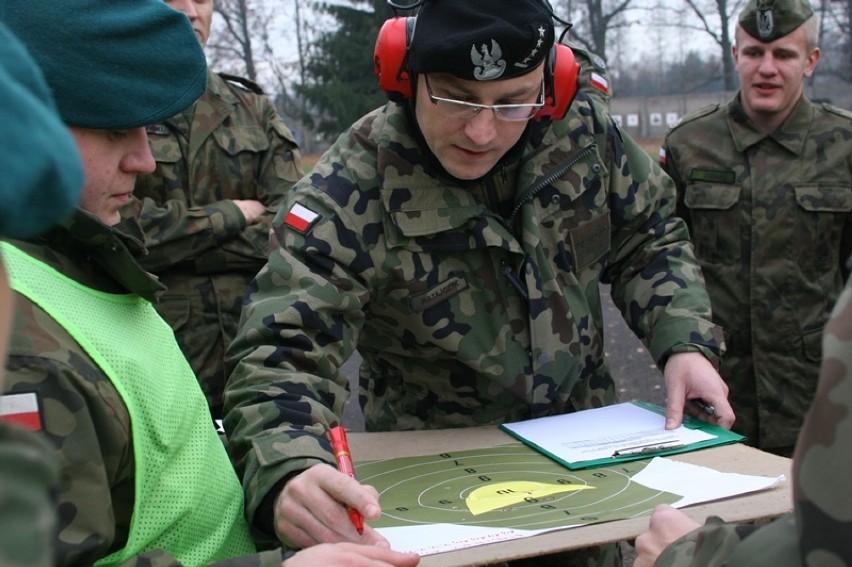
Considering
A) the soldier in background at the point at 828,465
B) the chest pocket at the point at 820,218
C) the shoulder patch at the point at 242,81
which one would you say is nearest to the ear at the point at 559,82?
the soldier in background at the point at 828,465

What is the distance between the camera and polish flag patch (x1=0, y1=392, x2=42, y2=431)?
3.96 ft

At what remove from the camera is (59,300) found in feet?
4.67

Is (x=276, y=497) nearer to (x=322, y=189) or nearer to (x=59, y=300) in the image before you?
(x=59, y=300)

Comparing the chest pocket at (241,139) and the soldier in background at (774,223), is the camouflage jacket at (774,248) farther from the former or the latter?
the chest pocket at (241,139)

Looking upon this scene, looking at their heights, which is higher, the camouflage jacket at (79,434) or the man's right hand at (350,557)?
the camouflage jacket at (79,434)

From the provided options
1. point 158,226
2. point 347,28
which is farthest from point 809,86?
point 158,226

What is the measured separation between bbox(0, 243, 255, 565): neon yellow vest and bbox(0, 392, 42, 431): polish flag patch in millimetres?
153

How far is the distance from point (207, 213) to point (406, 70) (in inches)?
59.7

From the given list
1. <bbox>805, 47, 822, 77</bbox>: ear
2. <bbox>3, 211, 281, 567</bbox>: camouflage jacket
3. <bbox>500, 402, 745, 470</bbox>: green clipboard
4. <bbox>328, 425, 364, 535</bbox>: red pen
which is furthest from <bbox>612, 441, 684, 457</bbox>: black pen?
<bbox>805, 47, 822, 77</bbox>: ear

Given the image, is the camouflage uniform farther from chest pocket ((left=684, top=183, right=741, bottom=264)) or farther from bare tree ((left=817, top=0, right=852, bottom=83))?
bare tree ((left=817, top=0, right=852, bottom=83))

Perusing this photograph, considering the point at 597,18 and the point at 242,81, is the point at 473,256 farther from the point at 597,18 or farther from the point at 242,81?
the point at 597,18

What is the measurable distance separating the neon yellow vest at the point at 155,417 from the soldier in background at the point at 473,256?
32 cm

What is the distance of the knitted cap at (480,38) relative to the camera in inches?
86.4

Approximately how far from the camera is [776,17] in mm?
4160
